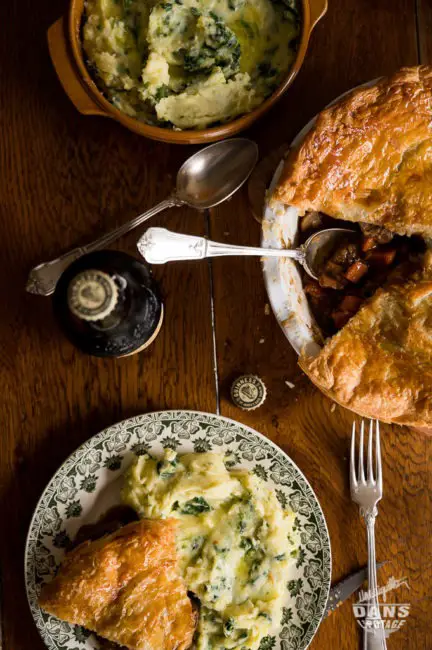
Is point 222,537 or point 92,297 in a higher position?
point 92,297

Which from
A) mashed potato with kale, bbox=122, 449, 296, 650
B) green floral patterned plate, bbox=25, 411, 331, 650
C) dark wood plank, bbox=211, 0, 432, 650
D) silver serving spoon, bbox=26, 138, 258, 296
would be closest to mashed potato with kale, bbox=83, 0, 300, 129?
silver serving spoon, bbox=26, 138, 258, 296

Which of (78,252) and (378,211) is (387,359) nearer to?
(378,211)

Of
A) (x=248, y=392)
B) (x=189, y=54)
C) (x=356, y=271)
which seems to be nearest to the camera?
(x=189, y=54)

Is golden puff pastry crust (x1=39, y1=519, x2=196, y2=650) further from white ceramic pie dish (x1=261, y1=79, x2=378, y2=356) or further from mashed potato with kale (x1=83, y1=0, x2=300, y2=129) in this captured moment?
mashed potato with kale (x1=83, y1=0, x2=300, y2=129)

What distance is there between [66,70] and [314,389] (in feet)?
4.48

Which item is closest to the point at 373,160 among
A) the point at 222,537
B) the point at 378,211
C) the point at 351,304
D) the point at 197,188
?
the point at 378,211

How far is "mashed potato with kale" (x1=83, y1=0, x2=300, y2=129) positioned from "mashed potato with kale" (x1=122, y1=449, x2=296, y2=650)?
1.15 meters

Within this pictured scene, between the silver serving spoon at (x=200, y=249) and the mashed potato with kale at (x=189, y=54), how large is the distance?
1.21 ft

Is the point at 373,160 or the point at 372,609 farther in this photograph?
the point at 372,609

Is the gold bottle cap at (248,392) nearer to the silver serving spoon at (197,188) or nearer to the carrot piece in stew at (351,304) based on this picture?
the carrot piece in stew at (351,304)

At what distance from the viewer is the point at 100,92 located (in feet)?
7.51

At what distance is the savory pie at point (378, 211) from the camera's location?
2182 mm

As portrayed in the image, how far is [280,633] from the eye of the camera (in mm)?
2469

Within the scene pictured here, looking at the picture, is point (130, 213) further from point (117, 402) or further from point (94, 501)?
point (94, 501)
